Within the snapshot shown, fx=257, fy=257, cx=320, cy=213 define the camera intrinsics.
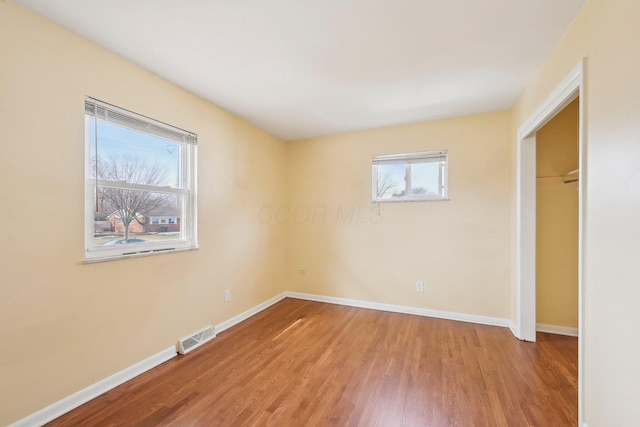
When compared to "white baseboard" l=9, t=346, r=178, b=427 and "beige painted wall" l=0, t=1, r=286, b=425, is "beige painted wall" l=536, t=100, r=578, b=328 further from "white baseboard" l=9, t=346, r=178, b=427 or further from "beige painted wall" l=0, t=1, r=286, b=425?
"white baseboard" l=9, t=346, r=178, b=427

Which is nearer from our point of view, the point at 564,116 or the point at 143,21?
the point at 143,21

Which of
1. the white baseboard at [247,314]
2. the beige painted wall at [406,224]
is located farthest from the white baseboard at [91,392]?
the beige painted wall at [406,224]

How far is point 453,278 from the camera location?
3189 mm

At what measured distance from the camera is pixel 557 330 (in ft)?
9.08

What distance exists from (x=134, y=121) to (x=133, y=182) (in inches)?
19.4

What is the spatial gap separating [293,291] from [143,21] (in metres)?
3.60

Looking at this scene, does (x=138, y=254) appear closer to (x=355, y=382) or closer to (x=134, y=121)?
(x=134, y=121)

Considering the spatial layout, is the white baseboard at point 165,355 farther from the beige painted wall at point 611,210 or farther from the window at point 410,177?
the beige painted wall at point 611,210

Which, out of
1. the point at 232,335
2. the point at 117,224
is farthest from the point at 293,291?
the point at 117,224

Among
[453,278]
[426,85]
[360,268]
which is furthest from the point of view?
[360,268]

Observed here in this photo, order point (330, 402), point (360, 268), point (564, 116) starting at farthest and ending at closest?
1. point (360, 268)
2. point (564, 116)
3. point (330, 402)

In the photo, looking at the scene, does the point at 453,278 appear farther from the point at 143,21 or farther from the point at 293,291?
the point at 143,21

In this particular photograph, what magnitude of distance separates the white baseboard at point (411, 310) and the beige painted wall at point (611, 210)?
169cm

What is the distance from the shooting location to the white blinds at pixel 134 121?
6.01 feet
